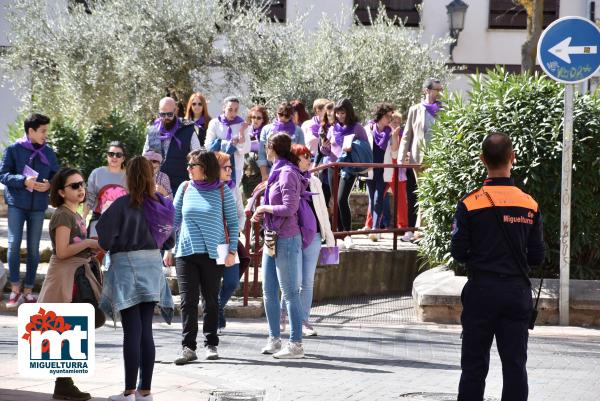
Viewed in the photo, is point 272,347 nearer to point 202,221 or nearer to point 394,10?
point 202,221

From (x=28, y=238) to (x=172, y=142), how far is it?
176 cm

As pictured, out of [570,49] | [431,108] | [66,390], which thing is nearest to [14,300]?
[66,390]

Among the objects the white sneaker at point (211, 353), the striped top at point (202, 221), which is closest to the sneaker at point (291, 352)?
the white sneaker at point (211, 353)

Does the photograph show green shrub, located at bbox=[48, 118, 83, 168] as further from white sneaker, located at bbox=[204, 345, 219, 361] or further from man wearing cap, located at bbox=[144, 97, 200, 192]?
white sneaker, located at bbox=[204, 345, 219, 361]

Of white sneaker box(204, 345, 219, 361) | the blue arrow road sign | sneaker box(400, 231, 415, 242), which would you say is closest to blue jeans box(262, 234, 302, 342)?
white sneaker box(204, 345, 219, 361)

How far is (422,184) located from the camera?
12992 mm

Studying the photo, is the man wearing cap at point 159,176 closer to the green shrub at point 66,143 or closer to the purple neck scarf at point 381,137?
the purple neck scarf at point 381,137

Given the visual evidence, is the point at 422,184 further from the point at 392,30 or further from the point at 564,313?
the point at 392,30

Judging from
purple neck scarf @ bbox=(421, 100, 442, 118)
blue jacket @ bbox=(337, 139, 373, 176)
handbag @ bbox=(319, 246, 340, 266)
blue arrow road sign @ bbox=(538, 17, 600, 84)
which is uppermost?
blue arrow road sign @ bbox=(538, 17, 600, 84)

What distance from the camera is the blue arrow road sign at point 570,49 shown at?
11703 mm

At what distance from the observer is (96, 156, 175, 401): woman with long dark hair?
7.63 m

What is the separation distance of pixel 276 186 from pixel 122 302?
2535 millimetres

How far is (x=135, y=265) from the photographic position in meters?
7.68

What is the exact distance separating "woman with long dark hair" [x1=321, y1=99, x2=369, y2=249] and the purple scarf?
6590mm
